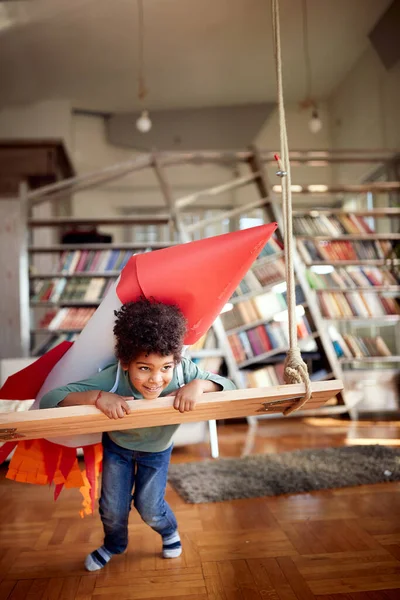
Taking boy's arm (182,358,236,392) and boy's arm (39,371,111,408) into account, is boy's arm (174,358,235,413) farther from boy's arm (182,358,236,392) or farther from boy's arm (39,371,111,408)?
boy's arm (39,371,111,408)

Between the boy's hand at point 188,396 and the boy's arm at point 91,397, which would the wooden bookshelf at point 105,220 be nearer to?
the boy's arm at point 91,397

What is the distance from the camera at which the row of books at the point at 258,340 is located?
4.08 m

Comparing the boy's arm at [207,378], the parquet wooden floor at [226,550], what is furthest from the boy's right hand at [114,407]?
the parquet wooden floor at [226,550]

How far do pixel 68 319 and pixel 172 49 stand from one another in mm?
3025

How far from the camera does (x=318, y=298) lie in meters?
4.34

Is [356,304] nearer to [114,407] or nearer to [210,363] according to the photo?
[210,363]

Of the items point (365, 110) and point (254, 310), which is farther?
point (365, 110)

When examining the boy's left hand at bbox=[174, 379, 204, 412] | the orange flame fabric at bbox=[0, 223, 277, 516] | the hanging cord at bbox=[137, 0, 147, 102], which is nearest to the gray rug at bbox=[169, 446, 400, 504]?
the orange flame fabric at bbox=[0, 223, 277, 516]

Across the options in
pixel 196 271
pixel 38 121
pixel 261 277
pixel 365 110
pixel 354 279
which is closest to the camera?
pixel 196 271

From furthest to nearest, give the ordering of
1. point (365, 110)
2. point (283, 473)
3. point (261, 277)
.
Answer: point (365, 110), point (261, 277), point (283, 473)

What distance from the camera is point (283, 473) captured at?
248cm

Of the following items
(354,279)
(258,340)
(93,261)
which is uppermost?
(93,261)

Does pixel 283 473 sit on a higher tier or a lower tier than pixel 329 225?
lower

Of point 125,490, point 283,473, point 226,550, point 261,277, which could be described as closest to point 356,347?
point 261,277
